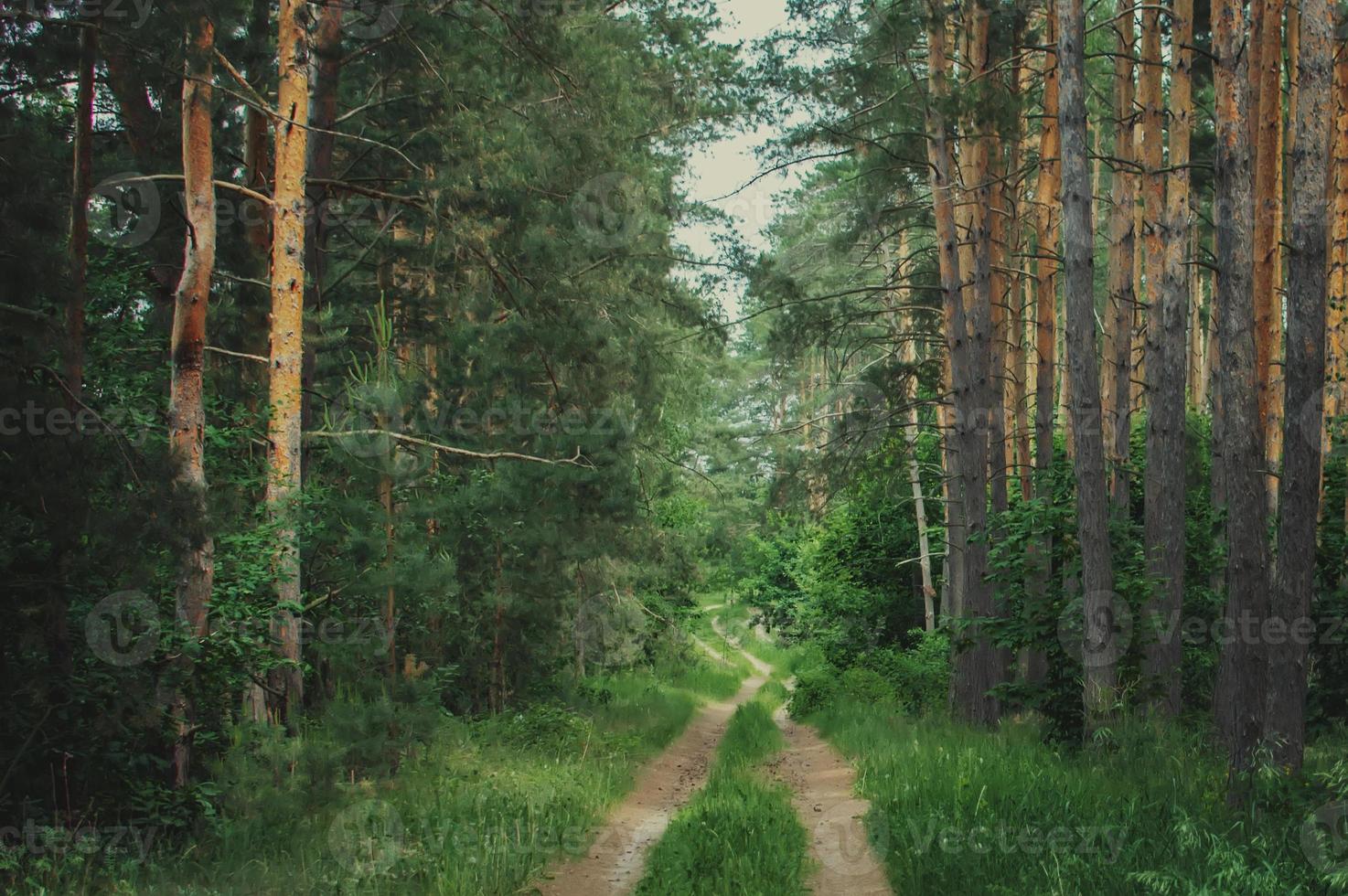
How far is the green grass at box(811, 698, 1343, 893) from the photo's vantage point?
5562 mm

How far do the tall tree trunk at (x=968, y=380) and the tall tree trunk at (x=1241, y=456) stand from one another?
4683mm

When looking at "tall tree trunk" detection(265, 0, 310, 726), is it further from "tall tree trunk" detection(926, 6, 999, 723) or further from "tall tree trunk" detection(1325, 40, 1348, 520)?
"tall tree trunk" detection(1325, 40, 1348, 520)

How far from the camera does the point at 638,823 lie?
10188 millimetres

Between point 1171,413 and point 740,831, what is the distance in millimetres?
7433

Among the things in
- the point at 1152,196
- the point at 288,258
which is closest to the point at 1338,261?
the point at 1152,196

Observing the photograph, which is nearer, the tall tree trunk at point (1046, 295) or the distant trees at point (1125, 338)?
the distant trees at point (1125, 338)

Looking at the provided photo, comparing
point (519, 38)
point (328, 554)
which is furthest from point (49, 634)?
point (519, 38)

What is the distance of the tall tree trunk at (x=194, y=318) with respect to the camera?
8.38 meters

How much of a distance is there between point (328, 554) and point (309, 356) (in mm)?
3049

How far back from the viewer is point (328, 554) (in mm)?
12000

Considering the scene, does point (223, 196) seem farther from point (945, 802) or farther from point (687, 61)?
point (945, 802)

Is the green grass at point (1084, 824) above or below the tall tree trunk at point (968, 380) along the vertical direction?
below

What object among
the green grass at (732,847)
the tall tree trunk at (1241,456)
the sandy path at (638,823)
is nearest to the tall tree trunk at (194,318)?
the sandy path at (638,823)

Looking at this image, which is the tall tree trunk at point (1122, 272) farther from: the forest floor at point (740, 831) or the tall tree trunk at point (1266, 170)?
the forest floor at point (740, 831)
